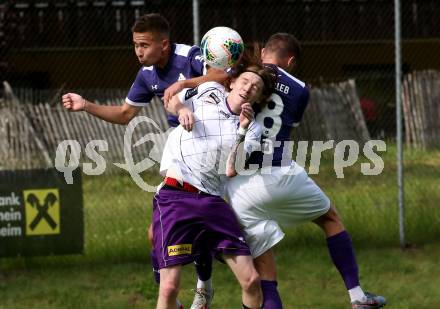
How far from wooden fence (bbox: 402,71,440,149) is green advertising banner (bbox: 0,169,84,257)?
373 cm

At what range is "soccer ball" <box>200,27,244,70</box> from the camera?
634 cm

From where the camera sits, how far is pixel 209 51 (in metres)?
6.41

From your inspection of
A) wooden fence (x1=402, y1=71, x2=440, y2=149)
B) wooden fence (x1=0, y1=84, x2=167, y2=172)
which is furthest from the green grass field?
wooden fence (x1=0, y1=84, x2=167, y2=172)

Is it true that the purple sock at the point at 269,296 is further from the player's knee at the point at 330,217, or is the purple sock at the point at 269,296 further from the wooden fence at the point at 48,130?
the wooden fence at the point at 48,130

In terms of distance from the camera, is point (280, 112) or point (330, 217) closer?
point (280, 112)

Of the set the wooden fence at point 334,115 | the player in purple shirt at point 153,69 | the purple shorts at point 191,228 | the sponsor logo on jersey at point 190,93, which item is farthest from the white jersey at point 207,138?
the wooden fence at point 334,115

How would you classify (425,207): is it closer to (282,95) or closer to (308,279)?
(308,279)

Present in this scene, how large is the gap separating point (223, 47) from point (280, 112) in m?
0.68

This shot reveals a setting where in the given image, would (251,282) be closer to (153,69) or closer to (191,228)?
(191,228)

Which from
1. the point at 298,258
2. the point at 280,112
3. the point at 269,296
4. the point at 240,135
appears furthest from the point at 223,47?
the point at 298,258

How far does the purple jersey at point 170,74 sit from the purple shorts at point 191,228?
100 cm

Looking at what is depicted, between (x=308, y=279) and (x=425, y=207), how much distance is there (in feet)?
7.04

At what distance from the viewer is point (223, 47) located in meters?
6.34

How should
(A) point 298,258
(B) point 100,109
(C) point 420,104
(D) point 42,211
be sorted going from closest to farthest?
(B) point 100,109 < (D) point 42,211 < (A) point 298,258 < (C) point 420,104
